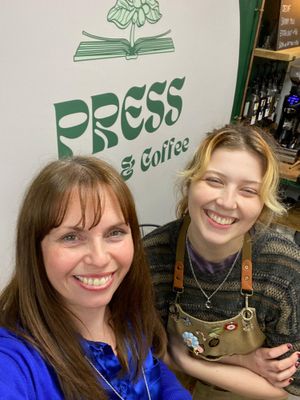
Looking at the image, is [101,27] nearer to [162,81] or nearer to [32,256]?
[162,81]

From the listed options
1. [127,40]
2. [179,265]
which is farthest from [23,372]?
[127,40]

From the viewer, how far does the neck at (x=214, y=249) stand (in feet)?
3.69

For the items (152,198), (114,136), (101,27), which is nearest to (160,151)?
(152,198)

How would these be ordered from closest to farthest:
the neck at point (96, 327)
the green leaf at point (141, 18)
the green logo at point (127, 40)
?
the neck at point (96, 327), the green logo at point (127, 40), the green leaf at point (141, 18)

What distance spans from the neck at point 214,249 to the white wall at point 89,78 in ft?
1.95

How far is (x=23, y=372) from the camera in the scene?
2.26 feet

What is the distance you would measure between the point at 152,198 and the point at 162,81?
0.59 meters

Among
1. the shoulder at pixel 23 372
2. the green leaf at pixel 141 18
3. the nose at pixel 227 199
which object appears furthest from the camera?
the green leaf at pixel 141 18

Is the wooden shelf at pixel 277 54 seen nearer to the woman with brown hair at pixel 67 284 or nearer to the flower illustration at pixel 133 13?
the flower illustration at pixel 133 13

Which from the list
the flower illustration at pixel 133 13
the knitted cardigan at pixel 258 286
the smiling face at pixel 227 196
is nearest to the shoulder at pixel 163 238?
the knitted cardigan at pixel 258 286

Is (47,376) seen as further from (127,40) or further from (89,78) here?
(127,40)

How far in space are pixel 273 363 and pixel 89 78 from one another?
1.13m

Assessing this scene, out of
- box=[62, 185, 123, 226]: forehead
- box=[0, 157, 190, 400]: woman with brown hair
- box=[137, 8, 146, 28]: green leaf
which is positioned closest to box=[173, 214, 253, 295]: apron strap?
box=[0, 157, 190, 400]: woman with brown hair

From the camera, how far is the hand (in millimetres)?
1167
